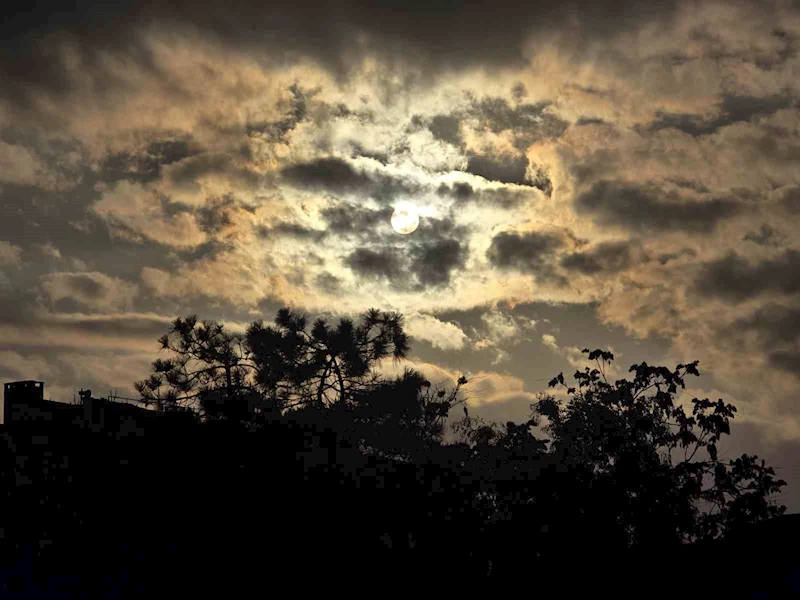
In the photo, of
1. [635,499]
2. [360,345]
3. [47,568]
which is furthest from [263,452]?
[360,345]

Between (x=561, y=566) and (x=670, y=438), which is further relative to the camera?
(x=670, y=438)

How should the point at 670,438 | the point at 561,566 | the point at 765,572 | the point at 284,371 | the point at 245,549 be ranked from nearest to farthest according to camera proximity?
the point at 765,572, the point at 245,549, the point at 561,566, the point at 670,438, the point at 284,371

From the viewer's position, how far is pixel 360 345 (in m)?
31.5

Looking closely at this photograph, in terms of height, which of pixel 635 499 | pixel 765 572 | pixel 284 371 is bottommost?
pixel 765 572

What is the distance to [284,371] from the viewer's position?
30.5m

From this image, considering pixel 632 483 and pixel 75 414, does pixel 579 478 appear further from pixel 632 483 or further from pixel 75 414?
pixel 75 414

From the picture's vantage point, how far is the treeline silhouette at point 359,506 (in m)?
19.1

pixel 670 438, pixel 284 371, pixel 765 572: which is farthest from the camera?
pixel 284 371

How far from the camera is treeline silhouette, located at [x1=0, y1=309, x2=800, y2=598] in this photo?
62.7ft

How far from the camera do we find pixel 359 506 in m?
20.5

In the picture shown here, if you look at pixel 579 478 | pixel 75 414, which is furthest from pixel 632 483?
pixel 75 414

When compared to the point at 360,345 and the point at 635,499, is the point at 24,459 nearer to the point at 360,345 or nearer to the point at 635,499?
the point at 360,345

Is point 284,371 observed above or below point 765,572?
above

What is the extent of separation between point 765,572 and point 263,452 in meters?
10.6
